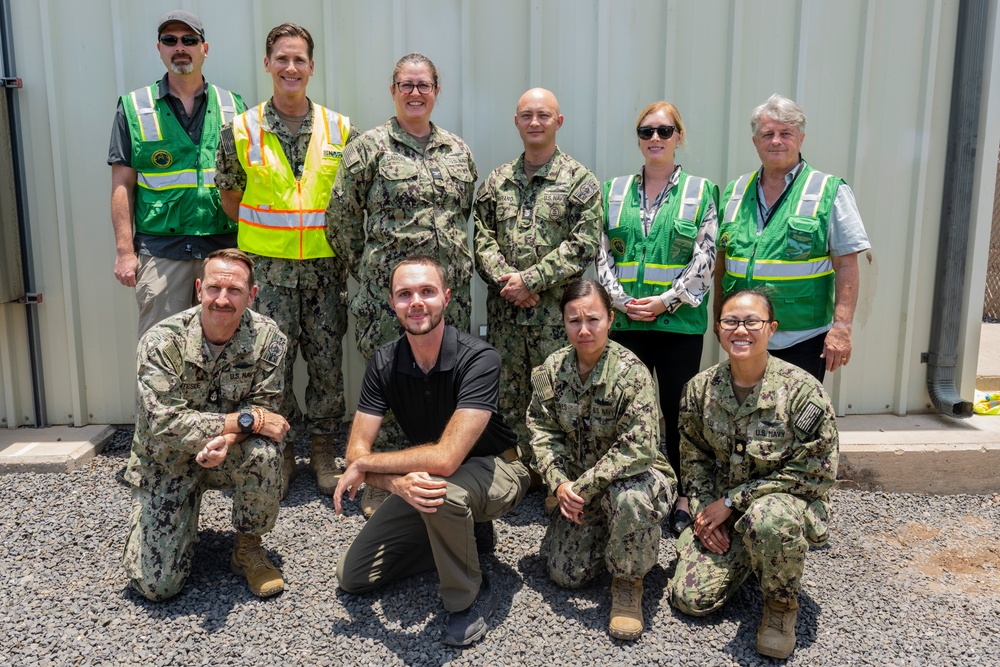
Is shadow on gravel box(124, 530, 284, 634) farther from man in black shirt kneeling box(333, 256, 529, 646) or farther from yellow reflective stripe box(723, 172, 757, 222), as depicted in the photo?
yellow reflective stripe box(723, 172, 757, 222)

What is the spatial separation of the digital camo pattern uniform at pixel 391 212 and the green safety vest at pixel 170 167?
746 mm

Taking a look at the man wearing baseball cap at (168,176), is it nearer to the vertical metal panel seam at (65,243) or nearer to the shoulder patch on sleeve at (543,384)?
the vertical metal panel seam at (65,243)

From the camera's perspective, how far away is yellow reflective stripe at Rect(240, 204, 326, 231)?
3.99 metres

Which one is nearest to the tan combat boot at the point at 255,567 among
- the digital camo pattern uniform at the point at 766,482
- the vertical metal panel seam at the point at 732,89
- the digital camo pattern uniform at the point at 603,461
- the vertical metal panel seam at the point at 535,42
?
the digital camo pattern uniform at the point at 603,461

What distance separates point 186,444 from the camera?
311 cm

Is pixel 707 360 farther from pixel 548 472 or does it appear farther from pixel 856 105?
pixel 548 472

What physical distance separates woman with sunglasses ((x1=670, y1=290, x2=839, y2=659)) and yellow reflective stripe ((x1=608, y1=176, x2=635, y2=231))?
3.00 ft

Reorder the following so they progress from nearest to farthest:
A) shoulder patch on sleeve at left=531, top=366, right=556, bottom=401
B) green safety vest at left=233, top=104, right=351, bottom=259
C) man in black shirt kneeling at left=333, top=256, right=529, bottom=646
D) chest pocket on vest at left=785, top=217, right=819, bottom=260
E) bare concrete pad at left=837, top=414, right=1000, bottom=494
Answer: man in black shirt kneeling at left=333, top=256, right=529, bottom=646, shoulder patch on sleeve at left=531, top=366, right=556, bottom=401, chest pocket on vest at left=785, top=217, right=819, bottom=260, green safety vest at left=233, top=104, right=351, bottom=259, bare concrete pad at left=837, top=414, right=1000, bottom=494

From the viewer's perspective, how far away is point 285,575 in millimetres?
3369

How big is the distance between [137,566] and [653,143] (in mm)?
2907

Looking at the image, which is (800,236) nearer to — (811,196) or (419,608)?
(811,196)

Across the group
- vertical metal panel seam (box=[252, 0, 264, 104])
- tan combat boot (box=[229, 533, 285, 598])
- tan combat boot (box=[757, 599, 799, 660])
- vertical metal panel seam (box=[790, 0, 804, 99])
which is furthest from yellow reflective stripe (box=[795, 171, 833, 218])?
vertical metal panel seam (box=[252, 0, 264, 104])

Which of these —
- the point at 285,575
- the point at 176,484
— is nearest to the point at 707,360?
the point at 285,575

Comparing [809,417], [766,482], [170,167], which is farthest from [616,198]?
[170,167]
